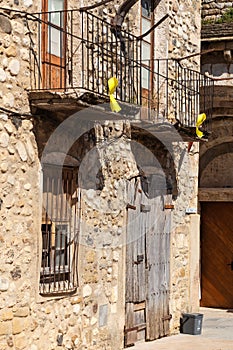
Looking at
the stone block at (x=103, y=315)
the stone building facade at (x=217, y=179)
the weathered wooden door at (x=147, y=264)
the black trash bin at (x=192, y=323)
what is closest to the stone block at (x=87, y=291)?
the stone block at (x=103, y=315)

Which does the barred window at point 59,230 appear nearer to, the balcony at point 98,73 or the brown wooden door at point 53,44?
the balcony at point 98,73

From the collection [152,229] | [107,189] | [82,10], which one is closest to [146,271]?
[152,229]

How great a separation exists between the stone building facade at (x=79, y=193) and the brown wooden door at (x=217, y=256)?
3239mm

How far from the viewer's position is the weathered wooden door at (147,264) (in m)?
11.2

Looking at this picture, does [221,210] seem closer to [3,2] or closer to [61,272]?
[61,272]

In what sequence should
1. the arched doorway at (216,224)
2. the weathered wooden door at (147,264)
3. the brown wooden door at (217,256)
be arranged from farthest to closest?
the brown wooden door at (217,256), the arched doorway at (216,224), the weathered wooden door at (147,264)

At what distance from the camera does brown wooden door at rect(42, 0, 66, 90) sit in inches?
358

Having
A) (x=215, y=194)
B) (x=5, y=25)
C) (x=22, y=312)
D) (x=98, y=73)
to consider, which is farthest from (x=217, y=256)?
(x=5, y=25)

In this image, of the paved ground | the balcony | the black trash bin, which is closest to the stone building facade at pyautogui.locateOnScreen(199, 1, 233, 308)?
the paved ground

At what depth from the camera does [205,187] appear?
1630 centimetres

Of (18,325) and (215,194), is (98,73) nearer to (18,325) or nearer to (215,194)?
(18,325)

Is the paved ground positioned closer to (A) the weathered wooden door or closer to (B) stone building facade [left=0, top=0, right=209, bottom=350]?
(A) the weathered wooden door

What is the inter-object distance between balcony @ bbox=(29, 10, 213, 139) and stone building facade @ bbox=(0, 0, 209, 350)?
7 centimetres

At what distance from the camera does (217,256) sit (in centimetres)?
1639
